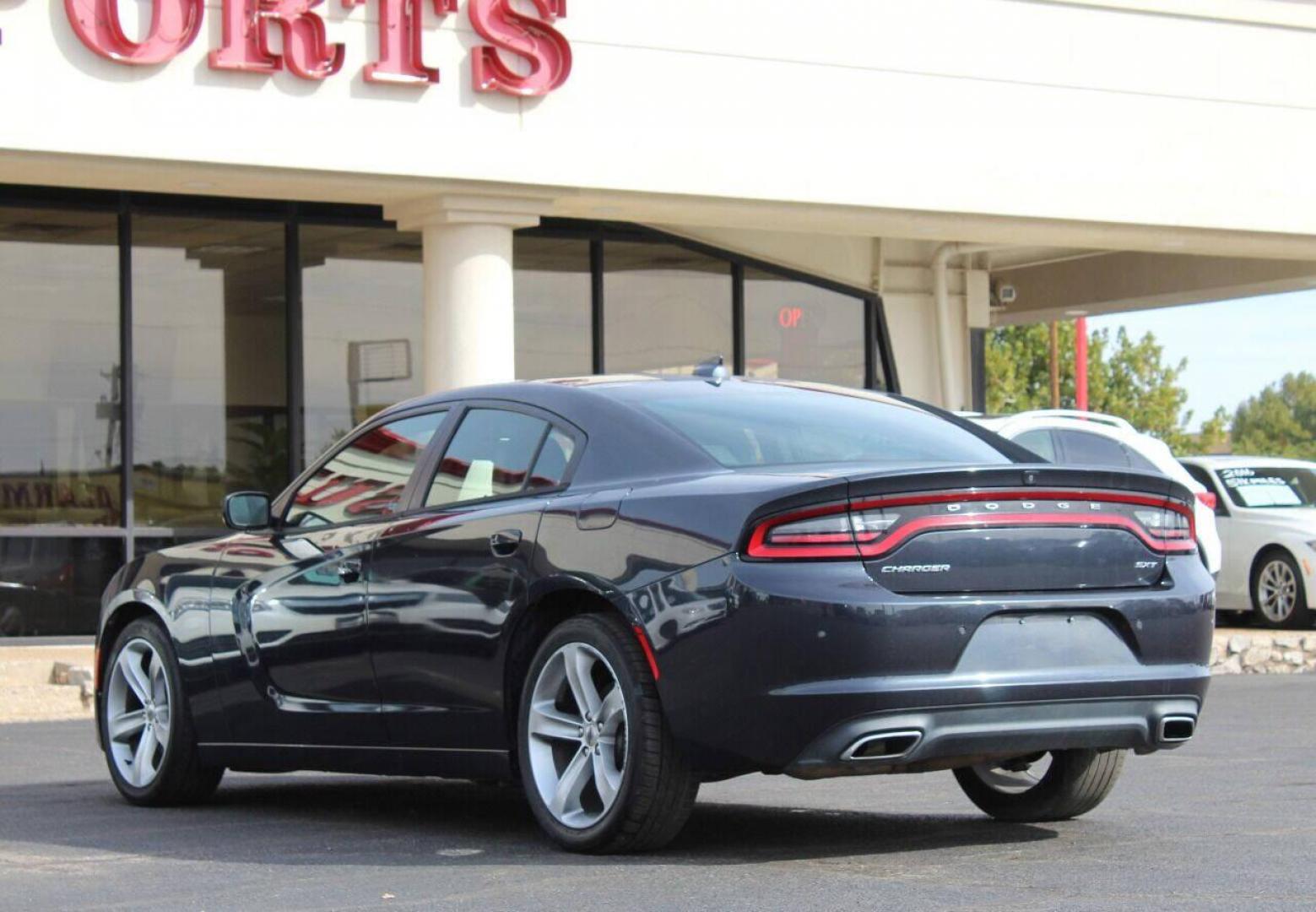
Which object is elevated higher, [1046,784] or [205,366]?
[205,366]

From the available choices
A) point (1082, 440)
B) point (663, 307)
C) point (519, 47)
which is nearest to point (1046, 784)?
point (1082, 440)

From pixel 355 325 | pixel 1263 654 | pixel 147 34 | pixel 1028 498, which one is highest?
pixel 147 34

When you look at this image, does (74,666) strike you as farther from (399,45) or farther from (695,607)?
(695,607)

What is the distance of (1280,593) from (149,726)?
13403 millimetres

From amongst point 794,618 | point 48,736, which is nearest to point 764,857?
point 794,618

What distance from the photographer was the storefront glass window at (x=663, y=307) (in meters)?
20.4

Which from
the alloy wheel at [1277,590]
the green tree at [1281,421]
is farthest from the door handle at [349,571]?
the green tree at [1281,421]

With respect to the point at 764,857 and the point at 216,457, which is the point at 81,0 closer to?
the point at 216,457

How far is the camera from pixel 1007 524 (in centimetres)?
603

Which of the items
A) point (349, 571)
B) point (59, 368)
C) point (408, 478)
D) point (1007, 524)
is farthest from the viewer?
point (59, 368)

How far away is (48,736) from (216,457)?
6.42 meters

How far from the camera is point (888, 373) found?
2372cm

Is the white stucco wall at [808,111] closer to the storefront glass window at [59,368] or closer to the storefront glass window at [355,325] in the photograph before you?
the storefront glass window at [59,368]

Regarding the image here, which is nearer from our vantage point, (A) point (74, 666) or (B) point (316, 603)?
(B) point (316, 603)
